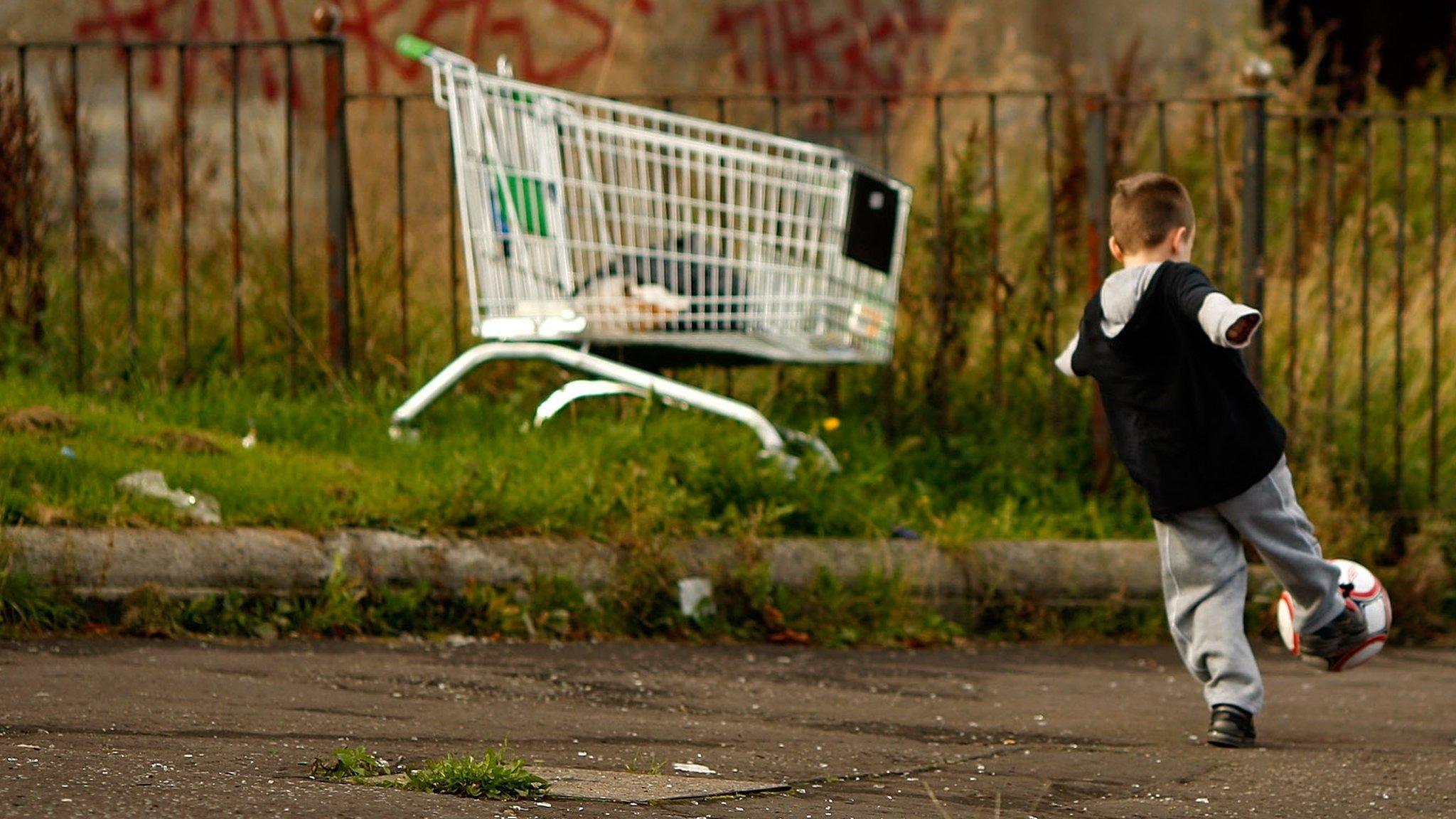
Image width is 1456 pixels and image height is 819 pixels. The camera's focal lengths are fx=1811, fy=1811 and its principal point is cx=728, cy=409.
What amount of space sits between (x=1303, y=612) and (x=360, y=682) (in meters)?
2.17

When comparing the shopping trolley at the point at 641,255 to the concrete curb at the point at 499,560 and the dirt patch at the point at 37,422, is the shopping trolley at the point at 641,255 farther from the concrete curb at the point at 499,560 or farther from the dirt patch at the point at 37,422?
the dirt patch at the point at 37,422

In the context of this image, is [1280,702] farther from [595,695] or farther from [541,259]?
[541,259]

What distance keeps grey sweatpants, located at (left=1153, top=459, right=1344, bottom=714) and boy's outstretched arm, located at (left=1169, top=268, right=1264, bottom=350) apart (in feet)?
1.40

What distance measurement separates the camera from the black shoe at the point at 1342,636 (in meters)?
4.18

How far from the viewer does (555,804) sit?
9.77 ft

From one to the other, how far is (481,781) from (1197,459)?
1833 mm

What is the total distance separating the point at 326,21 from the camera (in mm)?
5891

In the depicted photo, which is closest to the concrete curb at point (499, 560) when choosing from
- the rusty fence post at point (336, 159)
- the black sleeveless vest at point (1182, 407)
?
the black sleeveless vest at point (1182, 407)

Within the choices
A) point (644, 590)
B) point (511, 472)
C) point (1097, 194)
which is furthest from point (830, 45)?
point (644, 590)

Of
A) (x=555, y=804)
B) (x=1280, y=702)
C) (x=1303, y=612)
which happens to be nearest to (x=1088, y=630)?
(x=1280, y=702)

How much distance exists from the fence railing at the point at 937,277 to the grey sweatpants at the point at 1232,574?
172cm

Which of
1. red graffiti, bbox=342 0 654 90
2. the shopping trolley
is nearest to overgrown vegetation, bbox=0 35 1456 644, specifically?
the shopping trolley

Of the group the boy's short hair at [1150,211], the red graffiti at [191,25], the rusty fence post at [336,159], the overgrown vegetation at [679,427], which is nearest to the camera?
the boy's short hair at [1150,211]

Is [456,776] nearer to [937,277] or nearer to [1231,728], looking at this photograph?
[1231,728]
